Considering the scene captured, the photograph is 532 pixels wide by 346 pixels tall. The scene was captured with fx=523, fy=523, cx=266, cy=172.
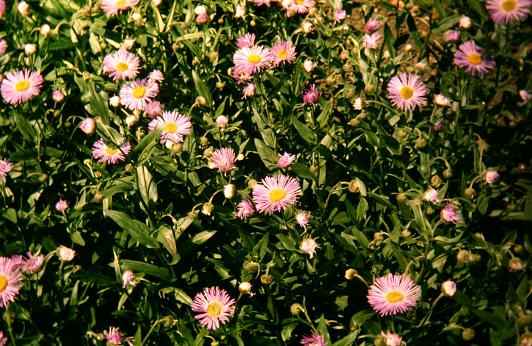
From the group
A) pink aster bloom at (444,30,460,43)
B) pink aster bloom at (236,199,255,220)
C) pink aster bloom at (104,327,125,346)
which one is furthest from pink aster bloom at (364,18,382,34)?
pink aster bloom at (104,327,125,346)

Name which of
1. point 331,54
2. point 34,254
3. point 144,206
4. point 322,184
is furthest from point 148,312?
point 331,54

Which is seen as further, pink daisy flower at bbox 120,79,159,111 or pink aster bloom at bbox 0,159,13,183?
pink daisy flower at bbox 120,79,159,111

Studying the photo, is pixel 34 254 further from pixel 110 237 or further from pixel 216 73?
pixel 216 73

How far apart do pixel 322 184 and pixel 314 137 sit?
18 centimetres

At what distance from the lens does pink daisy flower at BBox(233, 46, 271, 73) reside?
2010 millimetres

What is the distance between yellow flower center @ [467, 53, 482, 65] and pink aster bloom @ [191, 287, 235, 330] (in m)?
1.14

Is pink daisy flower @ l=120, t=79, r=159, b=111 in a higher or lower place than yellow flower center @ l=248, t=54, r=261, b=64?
lower

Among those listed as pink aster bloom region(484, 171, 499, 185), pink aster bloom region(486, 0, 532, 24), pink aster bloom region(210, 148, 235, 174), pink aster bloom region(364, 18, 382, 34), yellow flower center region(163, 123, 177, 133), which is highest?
pink aster bloom region(364, 18, 382, 34)

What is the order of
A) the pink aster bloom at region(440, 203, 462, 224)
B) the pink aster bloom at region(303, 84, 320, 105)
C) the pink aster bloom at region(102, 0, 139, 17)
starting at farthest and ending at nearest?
the pink aster bloom at region(102, 0, 139, 17) < the pink aster bloom at region(303, 84, 320, 105) < the pink aster bloom at region(440, 203, 462, 224)

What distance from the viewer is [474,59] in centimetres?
179

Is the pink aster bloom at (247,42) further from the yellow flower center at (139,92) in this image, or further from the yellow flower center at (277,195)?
the yellow flower center at (277,195)

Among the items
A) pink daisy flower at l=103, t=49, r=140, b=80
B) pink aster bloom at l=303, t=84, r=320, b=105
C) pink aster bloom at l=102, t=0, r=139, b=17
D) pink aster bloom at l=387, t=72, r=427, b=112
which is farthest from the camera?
pink aster bloom at l=102, t=0, r=139, b=17

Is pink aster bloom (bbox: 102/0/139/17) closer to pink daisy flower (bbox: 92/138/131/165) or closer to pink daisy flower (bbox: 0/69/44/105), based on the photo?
pink daisy flower (bbox: 0/69/44/105)

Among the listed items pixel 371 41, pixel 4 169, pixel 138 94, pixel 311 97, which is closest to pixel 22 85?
pixel 4 169
